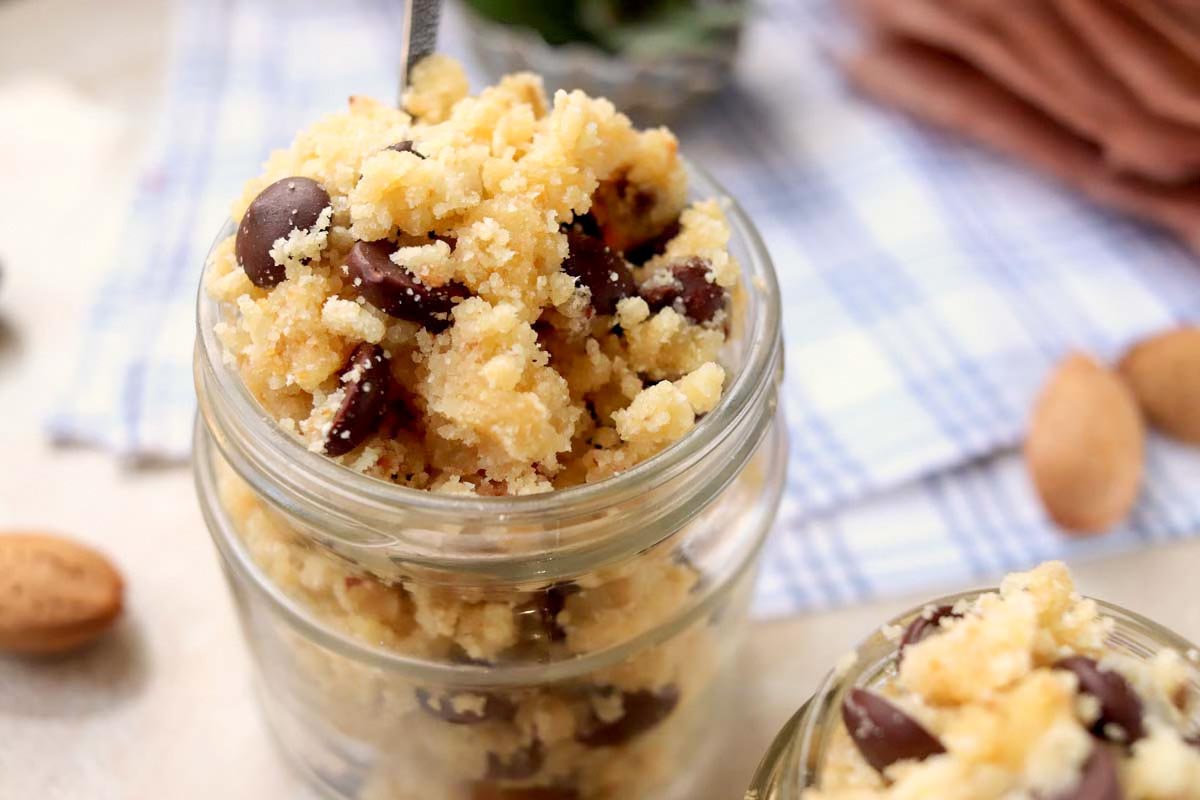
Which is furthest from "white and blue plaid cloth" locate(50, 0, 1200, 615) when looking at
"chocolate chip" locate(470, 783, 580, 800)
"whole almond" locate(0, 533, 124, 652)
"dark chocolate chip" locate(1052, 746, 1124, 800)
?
"dark chocolate chip" locate(1052, 746, 1124, 800)

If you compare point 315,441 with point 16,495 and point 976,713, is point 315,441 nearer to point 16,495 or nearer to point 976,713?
point 976,713

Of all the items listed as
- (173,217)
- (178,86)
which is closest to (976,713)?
(173,217)

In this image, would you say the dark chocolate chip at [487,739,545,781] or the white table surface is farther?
the white table surface

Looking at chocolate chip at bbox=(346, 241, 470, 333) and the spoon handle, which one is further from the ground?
the spoon handle

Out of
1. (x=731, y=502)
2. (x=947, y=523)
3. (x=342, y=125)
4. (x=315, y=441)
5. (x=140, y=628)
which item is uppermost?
(x=342, y=125)

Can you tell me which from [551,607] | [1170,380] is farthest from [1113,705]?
[1170,380]

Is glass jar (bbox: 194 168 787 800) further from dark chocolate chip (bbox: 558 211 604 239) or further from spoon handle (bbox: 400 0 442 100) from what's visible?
spoon handle (bbox: 400 0 442 100)

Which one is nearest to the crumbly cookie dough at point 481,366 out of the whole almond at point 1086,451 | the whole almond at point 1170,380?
the whole almond at point 1086,451
